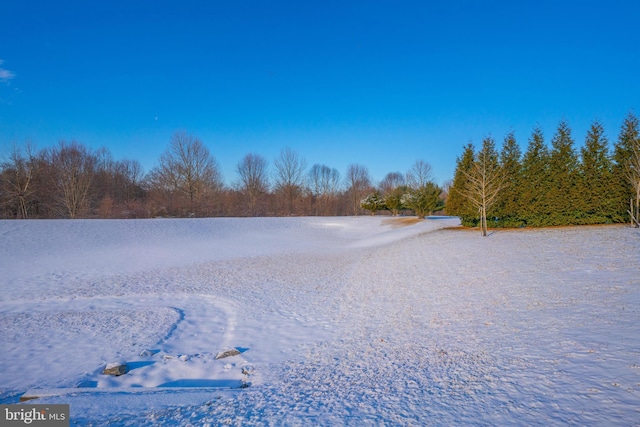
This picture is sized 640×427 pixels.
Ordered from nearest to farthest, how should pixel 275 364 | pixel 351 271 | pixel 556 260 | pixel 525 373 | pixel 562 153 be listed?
pixel 525 373
pixel 275 364
pixel 556 260
pixel 351 271
pixel 562 153

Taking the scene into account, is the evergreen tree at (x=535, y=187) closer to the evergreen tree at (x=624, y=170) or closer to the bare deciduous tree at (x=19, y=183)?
the evergreen tree at (x=624, y=170)

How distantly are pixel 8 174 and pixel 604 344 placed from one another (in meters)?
43.0

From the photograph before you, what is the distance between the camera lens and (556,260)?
10383mm

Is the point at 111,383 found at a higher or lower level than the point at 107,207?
lower

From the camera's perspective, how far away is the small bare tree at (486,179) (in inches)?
719

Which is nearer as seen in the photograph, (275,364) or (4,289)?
(275,364)

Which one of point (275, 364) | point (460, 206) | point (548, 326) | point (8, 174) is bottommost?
point (275, 364)

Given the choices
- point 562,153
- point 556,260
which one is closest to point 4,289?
point 556,260

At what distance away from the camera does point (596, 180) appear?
1739 centimetres

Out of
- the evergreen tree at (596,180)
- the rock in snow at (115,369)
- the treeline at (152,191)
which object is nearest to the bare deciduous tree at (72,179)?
the treeline at (152,191)

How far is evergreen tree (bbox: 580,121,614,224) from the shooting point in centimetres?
1720

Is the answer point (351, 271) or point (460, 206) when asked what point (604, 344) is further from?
point (460, 206)

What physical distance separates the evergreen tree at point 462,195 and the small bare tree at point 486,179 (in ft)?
4.27

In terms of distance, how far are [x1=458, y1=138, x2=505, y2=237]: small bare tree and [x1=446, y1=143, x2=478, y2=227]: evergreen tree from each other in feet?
4.27
